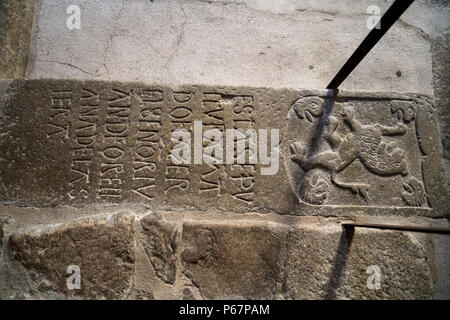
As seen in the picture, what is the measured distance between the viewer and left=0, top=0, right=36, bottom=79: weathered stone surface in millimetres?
1599

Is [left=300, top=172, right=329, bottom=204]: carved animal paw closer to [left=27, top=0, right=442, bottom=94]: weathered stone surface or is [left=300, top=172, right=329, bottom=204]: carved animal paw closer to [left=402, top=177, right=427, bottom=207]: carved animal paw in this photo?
[left=402, top=177, right=427, bottom=207]: carved animal paw

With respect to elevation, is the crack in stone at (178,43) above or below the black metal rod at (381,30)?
above

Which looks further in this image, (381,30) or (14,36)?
(14,36)

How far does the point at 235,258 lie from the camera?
139 cm

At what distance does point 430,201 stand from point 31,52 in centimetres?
231

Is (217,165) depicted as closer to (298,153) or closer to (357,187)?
(298,153)

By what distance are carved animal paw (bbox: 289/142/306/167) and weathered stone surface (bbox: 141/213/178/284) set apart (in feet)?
2.26

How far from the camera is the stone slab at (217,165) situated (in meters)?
1.45

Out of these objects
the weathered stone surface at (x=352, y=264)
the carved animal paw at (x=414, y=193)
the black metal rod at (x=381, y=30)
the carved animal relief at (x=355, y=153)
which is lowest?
the weathered stone surface at (x=352, y=264)

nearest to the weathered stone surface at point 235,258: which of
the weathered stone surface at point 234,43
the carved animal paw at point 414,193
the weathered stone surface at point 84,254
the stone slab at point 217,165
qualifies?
the stone slab at point 217,165

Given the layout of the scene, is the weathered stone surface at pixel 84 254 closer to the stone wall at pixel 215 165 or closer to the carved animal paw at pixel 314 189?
the stone wall at pixel 215 165

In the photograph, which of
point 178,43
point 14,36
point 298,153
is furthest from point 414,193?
point 14,36

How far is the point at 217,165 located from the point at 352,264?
80 cm
